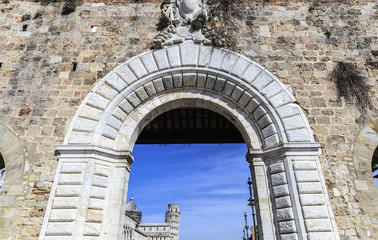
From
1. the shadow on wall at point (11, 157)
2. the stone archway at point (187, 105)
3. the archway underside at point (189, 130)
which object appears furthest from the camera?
the archway underside at point (189, 130)

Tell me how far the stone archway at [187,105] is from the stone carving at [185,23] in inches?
7.0

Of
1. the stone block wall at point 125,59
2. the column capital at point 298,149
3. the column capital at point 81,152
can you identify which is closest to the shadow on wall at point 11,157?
the stone block wall at point 125,59

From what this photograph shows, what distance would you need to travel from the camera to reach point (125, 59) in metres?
5.44

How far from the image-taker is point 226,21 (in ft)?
19.2

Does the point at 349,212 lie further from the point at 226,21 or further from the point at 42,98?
the point at 42,98

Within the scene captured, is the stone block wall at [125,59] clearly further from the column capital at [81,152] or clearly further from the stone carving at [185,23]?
the stone carving at [185,23]

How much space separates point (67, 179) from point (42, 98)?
6.24 feet

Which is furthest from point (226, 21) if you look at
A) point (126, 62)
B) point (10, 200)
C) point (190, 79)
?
point (10, 200)

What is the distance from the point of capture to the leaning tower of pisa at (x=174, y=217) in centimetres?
3234

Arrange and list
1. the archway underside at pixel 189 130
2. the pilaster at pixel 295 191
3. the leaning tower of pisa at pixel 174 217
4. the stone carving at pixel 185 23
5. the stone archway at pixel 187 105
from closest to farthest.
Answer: the pilaster at pixel 295 191
the stone archway at pixel 187 105
the stone carving at pixel 185 23
the archway underside at pixel 189 130
the leaning tower of pisa at pixel 174 217

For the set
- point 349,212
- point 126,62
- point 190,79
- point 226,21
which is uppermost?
point 226,21

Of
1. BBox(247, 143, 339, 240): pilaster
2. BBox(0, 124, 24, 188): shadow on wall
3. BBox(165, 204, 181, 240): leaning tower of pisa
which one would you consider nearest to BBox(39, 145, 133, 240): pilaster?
BBox(0, 124, 24, 188): shadow on wall

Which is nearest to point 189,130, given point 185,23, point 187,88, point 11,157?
point 187,88

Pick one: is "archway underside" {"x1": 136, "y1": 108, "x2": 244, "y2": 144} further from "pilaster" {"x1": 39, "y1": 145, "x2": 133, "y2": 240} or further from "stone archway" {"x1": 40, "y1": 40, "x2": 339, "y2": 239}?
"pilaster" {"x1": 39, "y1": 145, "x2": 133, "y2": 240}
